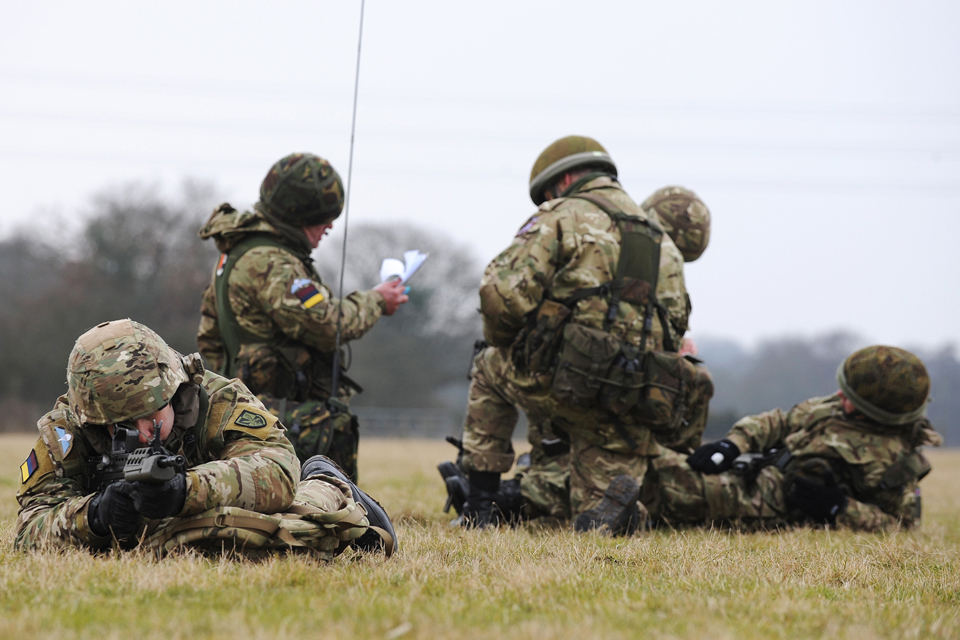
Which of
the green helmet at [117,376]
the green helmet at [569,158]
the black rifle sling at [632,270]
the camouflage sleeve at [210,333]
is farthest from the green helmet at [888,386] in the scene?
the green helmet at [117,376]

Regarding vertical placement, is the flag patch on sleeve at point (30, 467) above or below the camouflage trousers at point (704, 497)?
above

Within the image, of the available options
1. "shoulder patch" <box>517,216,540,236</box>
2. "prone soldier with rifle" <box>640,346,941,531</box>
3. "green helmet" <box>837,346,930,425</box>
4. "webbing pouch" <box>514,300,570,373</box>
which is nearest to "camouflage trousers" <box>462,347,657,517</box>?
"webbing pouch" <box>514,300,570,373</box>

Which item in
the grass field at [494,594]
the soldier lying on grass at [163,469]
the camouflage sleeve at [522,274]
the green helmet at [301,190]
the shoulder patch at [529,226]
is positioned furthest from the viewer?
the green helmet at [301,190]

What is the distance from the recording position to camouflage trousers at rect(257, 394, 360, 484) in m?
5.84

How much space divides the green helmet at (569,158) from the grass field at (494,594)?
8.10 ft

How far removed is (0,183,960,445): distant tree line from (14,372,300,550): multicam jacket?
972 inches

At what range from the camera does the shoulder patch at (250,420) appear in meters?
3.68

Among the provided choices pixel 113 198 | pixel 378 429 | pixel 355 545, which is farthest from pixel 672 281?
pixel 113 198

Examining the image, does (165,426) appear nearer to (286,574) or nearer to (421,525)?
(286,574)

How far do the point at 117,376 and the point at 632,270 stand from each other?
3.13m

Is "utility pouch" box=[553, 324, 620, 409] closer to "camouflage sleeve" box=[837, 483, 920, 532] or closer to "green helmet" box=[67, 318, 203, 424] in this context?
"camouflage sleeve" box=[837, 483, 920, 532]

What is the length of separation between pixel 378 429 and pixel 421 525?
92.9ft

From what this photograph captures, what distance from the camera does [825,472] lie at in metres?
6.04

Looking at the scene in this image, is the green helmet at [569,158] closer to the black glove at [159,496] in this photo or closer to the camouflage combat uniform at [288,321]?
the camouflage combat uniform at [288,321]
